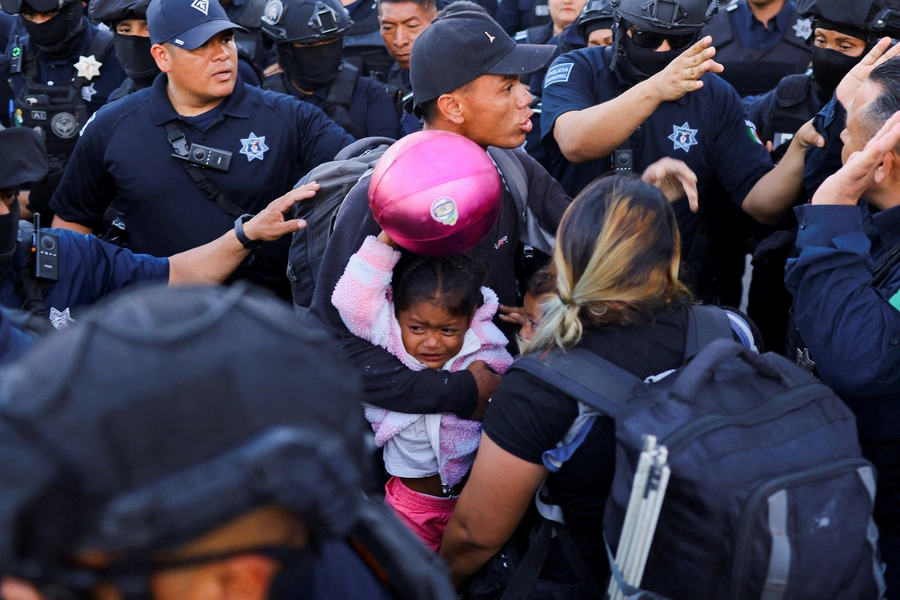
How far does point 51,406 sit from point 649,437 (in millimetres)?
1120

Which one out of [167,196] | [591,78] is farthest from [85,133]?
[591,78]

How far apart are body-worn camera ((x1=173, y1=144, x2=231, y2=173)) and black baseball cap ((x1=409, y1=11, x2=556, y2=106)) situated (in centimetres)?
139

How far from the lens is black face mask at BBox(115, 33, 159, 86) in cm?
479

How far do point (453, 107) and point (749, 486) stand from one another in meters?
1.64

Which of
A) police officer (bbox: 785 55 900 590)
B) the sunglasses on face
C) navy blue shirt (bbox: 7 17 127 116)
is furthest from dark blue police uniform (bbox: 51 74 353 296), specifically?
police officer (bbox: 785 55 900 590)

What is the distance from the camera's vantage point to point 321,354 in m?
1.01

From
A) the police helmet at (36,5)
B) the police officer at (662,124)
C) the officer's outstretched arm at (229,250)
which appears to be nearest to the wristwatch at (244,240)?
the officer's outstretched arm at (229,250)

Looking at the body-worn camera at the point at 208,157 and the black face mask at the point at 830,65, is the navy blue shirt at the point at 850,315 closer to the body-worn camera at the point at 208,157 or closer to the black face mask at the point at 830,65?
the black face mask at the point at 830,65

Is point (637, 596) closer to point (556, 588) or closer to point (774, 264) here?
point (556, 588)

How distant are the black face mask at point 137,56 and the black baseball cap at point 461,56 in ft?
8.05

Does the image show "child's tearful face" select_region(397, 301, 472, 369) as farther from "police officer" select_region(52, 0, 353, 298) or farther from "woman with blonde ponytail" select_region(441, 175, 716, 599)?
"police officer" select_region(52, 0, 353, 298)

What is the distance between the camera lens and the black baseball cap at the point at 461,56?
284cm

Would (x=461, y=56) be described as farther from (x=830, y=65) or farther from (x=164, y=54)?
(x=830, y=65)

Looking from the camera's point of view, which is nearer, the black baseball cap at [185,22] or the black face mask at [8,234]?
the black face mask at [8,234]
